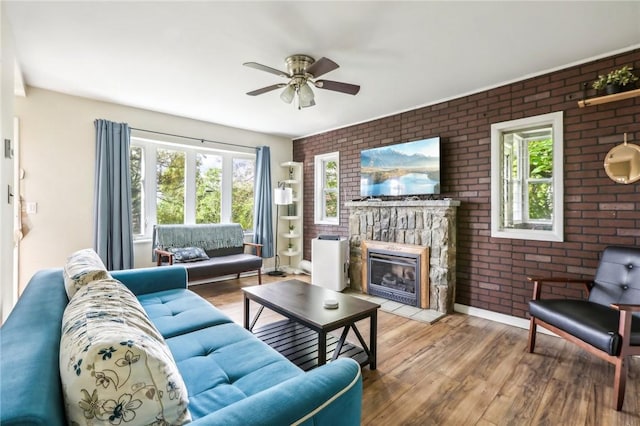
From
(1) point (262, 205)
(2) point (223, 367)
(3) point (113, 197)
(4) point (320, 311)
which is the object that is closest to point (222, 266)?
(1) point (262, 205)

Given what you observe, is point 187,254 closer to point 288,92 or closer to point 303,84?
point 288,92

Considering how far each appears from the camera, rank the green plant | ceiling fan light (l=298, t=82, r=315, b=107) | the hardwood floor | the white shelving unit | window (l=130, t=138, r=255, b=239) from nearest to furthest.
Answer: the hardwood floor
the green plant
ceiling fan light (l=298, t=82, r=315, b=107)
window (l=130, t=138, r=255, b=239)
the white shelving unit

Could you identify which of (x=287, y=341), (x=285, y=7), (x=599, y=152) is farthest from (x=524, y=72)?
(x=287, y=341)

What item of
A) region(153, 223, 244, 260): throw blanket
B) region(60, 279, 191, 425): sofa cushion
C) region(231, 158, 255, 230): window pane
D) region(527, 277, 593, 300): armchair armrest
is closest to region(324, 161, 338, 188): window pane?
region(231, 158, 255, 230): window pane

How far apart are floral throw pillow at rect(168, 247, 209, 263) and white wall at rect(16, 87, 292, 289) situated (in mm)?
968

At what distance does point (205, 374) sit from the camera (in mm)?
1365

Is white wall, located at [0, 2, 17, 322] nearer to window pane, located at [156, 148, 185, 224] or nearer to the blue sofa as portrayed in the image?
the blue sofa

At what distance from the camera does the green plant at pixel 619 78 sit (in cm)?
237

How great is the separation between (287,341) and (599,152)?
3151 millimetres

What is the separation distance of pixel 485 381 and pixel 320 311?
4.07 feet

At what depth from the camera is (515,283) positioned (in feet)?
10.1

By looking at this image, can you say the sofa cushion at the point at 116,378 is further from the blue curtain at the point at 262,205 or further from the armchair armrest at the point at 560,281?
the blue curtain at the point at 262,205

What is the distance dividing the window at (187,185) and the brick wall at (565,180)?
8.73ft

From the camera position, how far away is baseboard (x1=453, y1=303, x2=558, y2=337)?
2985mm
